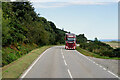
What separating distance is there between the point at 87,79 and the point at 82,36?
343 feet

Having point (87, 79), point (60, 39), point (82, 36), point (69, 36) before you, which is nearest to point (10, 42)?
point (69, 36)

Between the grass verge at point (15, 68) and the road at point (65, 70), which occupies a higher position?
the grass verge at point (15, 68)

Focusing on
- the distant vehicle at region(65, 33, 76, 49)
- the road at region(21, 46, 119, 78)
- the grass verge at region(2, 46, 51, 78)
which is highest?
the distant vehicle at region(65, 33, 76, 49)

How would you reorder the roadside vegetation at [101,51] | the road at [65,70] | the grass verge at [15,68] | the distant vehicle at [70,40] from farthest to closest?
1. the distant vehicle at [70,40]
2. the roadside vegetation at [101,51]
3. the road at [65,70]
4. the grass verge at [15,68]

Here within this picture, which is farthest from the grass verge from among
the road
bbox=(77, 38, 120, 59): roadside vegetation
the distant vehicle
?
the distant vehicle

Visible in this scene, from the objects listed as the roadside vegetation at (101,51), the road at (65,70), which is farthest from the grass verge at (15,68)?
the roadside vegetation at (101,51)

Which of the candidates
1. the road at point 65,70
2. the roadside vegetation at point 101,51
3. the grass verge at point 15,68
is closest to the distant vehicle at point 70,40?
the roadside vegetation at point 101,51

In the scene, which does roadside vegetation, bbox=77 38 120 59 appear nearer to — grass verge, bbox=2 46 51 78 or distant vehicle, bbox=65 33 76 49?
distant vehicle, bbox=65 33 76 49

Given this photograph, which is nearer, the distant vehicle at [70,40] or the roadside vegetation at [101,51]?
the roadside vegetation at [101,51]

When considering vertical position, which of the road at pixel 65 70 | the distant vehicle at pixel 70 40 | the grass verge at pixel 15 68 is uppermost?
the distant vehicle at pixel 70 40

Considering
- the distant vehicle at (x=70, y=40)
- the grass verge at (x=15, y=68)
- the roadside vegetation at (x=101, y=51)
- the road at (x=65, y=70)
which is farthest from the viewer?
the distant vehicle at (x=70, y=40)

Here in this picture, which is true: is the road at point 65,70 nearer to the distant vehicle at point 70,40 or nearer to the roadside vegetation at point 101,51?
the roadside vegetation at point 101,51

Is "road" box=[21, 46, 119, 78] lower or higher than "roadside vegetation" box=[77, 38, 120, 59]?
lower

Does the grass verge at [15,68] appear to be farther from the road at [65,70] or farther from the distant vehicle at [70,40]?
the distant vehicle at [70,40]
